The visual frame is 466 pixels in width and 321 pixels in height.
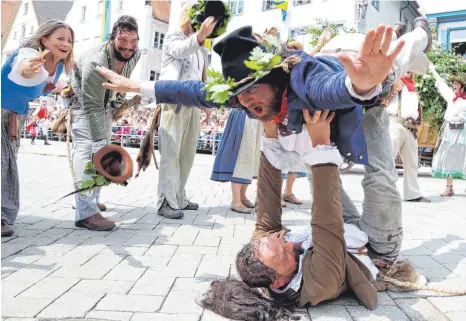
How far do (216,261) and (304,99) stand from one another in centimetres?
153

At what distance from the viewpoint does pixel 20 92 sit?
3.04 m

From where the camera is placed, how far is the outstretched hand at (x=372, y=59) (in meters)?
1.32

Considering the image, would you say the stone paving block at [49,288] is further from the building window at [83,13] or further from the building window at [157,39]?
the building window at [83,13]

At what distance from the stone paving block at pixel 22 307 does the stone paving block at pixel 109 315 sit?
260 millimetres

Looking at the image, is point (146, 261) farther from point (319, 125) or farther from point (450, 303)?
point (450, 303)

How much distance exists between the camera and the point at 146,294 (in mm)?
2207

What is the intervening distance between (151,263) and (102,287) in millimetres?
505

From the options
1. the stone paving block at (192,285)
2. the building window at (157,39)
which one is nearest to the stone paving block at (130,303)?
the stone paving block at (192,285)

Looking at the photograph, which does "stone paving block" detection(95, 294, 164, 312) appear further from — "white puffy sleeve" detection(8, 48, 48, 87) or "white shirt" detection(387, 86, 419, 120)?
"white shirt" detection(387, 86, 419, 120)

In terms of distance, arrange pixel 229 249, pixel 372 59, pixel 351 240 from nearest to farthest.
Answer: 1. pixel 372 59
2. pixel 351 240
3. pixel 229 249

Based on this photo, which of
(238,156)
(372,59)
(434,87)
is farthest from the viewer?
(434,87)

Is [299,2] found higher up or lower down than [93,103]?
higher up

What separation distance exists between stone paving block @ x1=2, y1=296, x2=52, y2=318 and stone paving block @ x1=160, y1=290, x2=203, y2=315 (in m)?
0.60

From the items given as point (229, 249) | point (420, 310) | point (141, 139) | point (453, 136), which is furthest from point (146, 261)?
point (141, 139)
